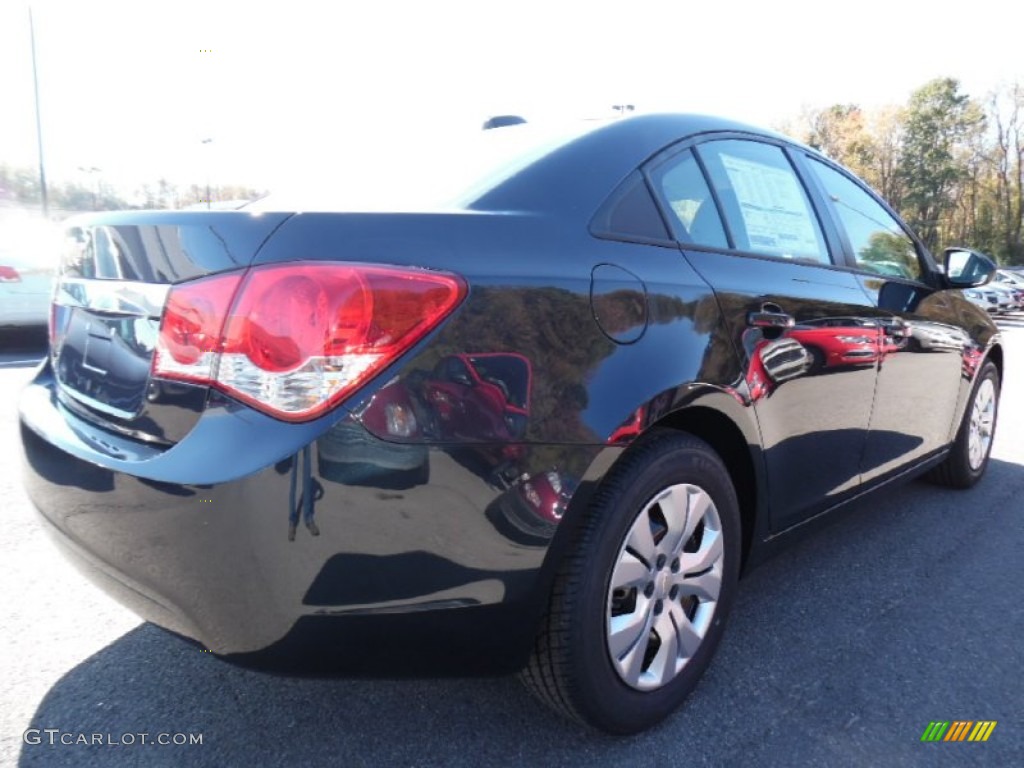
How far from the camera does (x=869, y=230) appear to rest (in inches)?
125

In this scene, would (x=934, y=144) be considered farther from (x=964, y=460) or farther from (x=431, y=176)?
(x=431, y=176)

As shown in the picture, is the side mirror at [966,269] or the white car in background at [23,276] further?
the white car in background at [23,276]

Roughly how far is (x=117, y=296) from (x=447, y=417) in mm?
800

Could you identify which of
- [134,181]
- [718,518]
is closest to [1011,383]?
[718,518]

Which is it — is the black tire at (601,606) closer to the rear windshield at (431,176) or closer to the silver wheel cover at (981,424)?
the rear windshield at (431,176)

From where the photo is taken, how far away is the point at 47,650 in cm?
229

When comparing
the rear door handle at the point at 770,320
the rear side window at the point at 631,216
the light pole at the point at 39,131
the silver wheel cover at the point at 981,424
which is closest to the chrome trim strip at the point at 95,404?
the rear side window at the point at 631,216

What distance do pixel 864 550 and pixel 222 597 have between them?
2.73 m

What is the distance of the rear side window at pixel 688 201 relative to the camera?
82.0 inches

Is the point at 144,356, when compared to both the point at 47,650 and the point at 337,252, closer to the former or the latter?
the point at 337,252

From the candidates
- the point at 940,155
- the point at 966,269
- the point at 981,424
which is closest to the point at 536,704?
the point at 966,269

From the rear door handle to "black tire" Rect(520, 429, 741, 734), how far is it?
0.40 meters

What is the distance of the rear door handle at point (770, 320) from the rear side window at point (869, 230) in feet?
2.83

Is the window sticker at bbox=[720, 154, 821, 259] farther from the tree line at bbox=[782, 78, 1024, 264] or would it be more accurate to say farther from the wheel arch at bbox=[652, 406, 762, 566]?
the tree line at bbox=[782, 78, 1024, 264]
